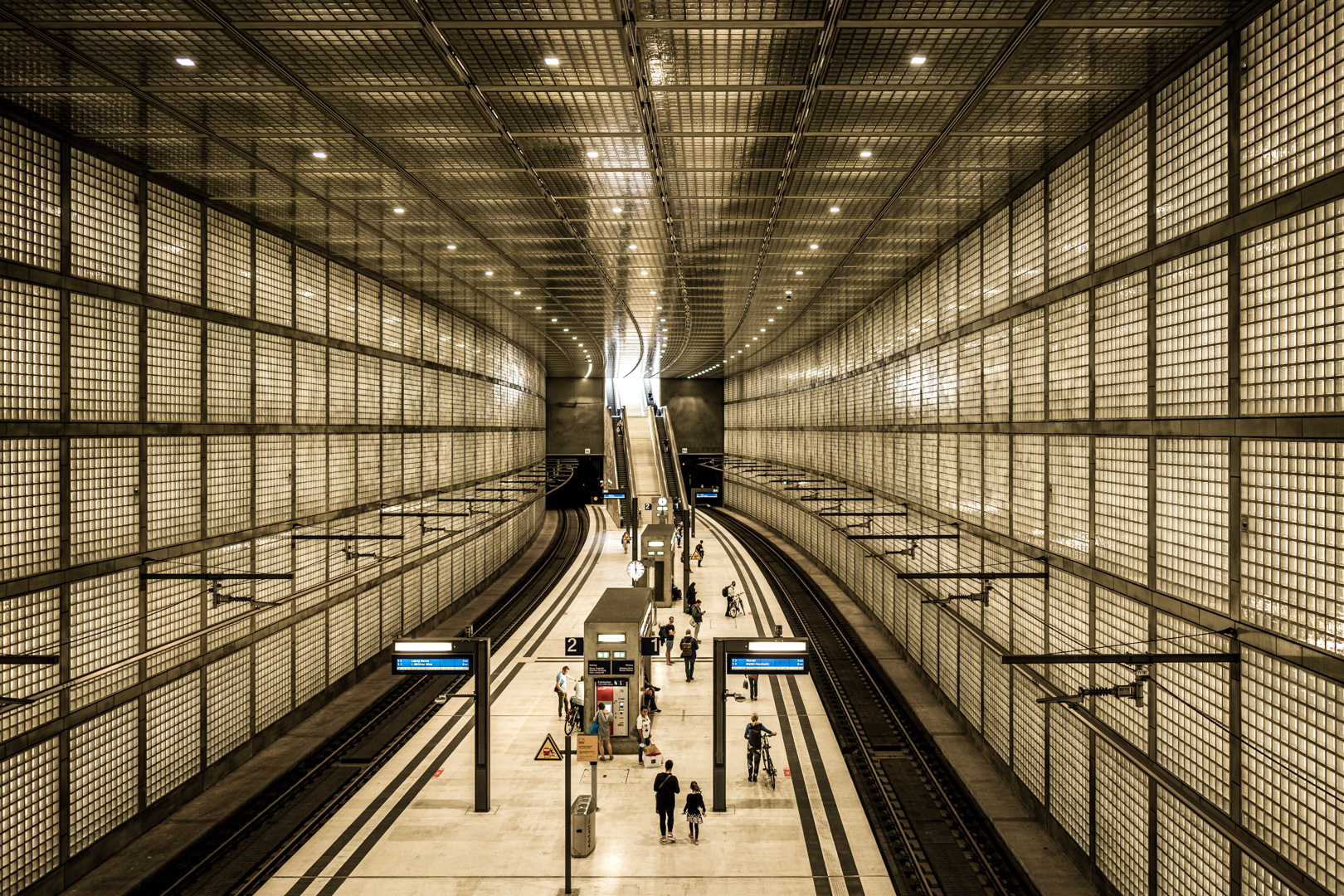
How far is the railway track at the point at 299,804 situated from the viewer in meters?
10.5

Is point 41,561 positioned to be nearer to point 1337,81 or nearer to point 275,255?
point 275,255

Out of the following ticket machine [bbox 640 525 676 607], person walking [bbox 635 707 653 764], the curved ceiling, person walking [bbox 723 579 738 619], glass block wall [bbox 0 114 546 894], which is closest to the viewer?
the curved ceiling

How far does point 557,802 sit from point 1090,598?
327 inches

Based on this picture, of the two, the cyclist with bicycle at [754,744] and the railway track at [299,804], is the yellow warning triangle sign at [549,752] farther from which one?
the railway track at [299,804]

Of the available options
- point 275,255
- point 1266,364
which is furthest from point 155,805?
point 1266,364

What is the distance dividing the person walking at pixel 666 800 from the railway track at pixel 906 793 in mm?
2961

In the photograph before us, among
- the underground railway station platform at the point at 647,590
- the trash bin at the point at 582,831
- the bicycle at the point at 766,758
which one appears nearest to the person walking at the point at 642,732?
the underground railway station platform at the point at 647,590

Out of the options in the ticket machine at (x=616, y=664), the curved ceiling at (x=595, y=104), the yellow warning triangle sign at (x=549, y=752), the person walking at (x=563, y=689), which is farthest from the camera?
the person walking at (x=563, y=689)

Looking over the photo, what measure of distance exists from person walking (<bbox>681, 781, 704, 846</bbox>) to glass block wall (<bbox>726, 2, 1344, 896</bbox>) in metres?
4.74

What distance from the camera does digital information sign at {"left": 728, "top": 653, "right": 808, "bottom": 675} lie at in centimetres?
1242

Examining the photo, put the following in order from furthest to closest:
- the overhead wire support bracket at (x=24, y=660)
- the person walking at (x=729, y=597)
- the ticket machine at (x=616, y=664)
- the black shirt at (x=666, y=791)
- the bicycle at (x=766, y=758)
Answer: the person walking at (x=729, y=597) < the ticket machine at (x=616, y=664) < the bicycle at (x=766, y=758) < the black shirt at (x=666, y=791) < the overhead wire support bracket at (x=24, y=660)

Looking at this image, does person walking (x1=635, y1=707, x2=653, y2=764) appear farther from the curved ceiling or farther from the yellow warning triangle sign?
the curved ceiling

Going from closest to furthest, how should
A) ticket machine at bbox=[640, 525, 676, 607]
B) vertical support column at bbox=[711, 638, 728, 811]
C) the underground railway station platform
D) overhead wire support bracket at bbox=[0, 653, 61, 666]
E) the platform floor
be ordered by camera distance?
1. the underground railway station platform
2. overhead wire support bracket at bbox=[0, 653, 61, 666]
3. the platform floor
4. vertical support column at bbox=[711, 638, 728, 811]
5. ticket machine at bbox=[640, 525, 676, 607]

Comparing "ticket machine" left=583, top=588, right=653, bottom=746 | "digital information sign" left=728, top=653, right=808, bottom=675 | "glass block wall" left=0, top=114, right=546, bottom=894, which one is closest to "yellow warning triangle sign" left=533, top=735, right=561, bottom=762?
"ticket machine" left=583, top=588, right=653, bottom=746
